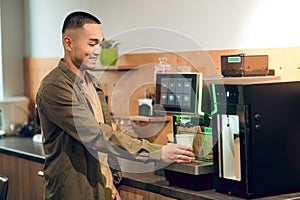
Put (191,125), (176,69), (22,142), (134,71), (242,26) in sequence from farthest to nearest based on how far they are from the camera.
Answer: (22,142) < (134,71) < (176,69) < (242,26) < (191,125)

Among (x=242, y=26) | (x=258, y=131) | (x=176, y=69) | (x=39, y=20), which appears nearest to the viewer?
(x=258, y=131)

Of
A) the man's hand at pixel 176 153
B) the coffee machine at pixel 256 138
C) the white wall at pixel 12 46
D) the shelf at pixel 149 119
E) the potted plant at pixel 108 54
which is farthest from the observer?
the white wall at pixel 12 46

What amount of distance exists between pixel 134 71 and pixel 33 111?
1.60m

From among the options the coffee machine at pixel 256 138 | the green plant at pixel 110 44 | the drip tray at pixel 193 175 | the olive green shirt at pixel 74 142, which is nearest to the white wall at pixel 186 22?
the green plant at pixel 110 44

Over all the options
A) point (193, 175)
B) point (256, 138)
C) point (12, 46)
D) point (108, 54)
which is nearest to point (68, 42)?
Result: point (193, 175)

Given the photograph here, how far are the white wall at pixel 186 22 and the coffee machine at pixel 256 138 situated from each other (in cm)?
60

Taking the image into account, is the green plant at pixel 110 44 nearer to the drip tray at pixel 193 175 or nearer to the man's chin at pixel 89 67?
the man's chin at pixel 89 67

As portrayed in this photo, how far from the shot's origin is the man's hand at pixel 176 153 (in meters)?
2.45

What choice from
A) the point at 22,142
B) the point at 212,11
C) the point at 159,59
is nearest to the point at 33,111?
the point at 22,142

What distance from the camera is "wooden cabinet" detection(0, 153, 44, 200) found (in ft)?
12.4

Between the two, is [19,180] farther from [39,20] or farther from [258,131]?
[258,131]

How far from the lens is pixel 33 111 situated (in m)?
5.17

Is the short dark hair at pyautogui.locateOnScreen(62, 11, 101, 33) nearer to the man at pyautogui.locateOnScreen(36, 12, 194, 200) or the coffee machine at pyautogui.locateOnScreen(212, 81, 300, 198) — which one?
the man at pyautogui.locateOnScreen(36, 12, 194, 200)

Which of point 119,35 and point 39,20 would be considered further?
point 39,20
